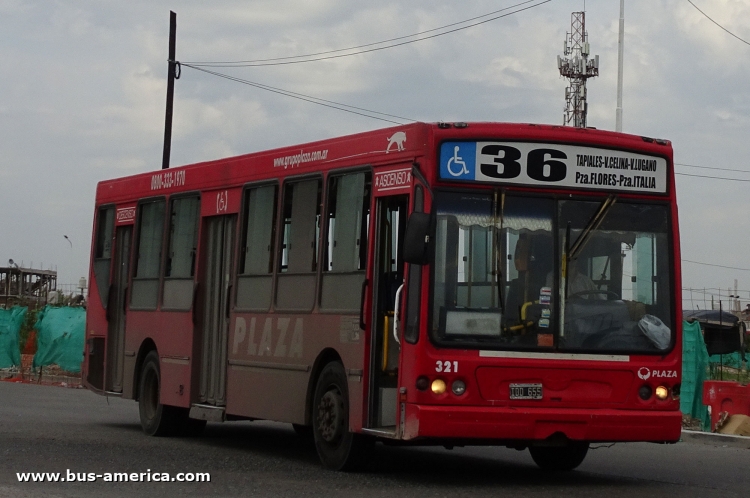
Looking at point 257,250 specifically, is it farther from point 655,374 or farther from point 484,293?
point 655,374

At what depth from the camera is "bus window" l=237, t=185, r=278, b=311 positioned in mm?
14031

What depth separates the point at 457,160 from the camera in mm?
11266

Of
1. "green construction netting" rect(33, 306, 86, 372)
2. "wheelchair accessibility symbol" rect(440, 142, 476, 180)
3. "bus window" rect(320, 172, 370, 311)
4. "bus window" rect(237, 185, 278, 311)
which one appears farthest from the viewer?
"green construction netting" rect(33, 306, 86, 372)

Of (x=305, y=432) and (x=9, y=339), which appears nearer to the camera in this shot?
(x=305, y=432)

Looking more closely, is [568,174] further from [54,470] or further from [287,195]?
[54,470]

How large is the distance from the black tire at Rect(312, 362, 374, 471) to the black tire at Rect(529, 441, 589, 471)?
178cm

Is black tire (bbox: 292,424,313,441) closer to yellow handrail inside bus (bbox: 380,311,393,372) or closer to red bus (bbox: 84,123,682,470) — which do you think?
red bus (bbox: 84,123,682,470)

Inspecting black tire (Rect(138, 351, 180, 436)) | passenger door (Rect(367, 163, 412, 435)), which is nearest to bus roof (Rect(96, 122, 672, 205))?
passenger door (Rect(367, 163, 412, 435))

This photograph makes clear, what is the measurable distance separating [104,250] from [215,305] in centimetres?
416

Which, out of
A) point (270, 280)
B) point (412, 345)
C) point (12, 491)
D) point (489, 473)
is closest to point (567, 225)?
point (412, 345)

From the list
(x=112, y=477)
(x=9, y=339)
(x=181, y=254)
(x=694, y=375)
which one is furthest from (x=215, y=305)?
(x=9, y=339)

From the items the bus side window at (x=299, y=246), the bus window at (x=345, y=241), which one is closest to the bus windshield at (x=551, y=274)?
the bus window at (x=345, y=241)

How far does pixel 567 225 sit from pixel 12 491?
489 cm

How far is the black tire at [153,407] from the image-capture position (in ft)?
54.6
